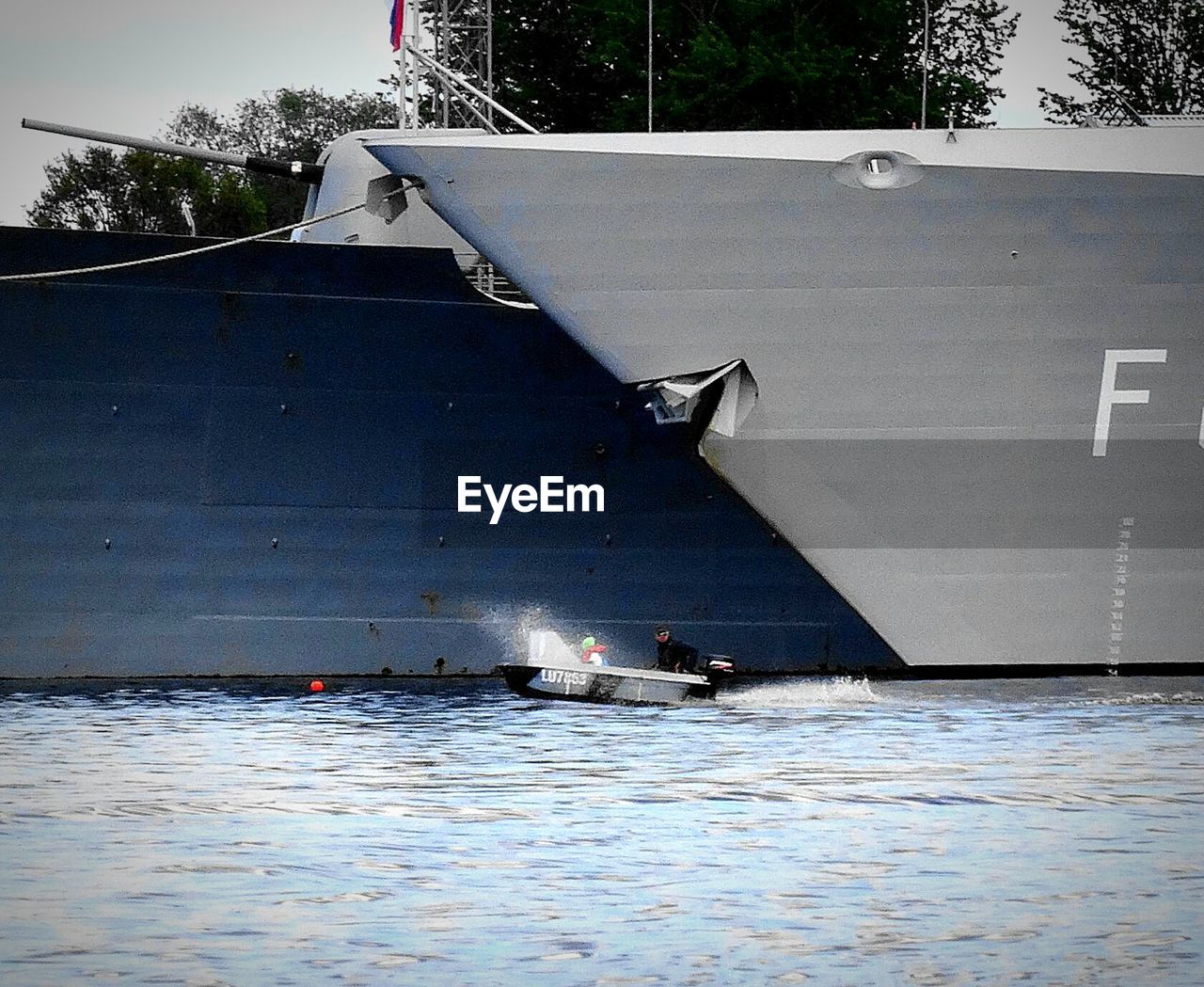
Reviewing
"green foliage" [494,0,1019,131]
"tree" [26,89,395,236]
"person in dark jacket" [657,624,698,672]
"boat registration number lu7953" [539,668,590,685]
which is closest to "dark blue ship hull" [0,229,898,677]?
"person in dark jacket" [657,624,698,672]

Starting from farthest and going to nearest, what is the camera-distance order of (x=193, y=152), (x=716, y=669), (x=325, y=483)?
(x=193, y=152) < (x=325, y=483) < (x=716, y=669)

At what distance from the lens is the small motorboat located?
76.5 feet

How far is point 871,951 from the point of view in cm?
1305

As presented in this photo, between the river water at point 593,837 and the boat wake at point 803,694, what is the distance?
0.05 meters

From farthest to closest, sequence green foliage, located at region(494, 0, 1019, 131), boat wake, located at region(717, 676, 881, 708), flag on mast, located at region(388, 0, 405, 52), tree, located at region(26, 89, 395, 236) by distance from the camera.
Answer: tree, located at region(26, 89, 395, 236)
green foliage, located at region(494, 0, 1019, 131)
flag on mast, located at region(388, 0, 405, 52)
boat wake, located at region(717, 676, 881, 708)

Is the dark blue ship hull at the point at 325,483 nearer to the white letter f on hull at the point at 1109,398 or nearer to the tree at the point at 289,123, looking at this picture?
the white letter f on hull at the point at 1109,398

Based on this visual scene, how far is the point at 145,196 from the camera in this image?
7994 cm

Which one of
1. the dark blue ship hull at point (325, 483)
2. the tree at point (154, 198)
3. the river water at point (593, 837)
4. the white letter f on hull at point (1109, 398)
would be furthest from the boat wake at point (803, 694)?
the tree at point (154, 198)

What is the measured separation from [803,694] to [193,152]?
10202 millimetres

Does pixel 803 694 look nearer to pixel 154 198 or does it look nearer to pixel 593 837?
pixel 593 837

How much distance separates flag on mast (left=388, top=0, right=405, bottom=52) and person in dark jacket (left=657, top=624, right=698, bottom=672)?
1064 centimetres

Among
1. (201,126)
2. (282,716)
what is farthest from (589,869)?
(201,126)

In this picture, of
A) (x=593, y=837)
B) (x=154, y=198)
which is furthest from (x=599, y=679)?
(x=154, y=198)

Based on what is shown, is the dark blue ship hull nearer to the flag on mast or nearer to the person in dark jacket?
the person in dark jacket
